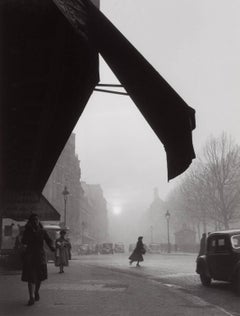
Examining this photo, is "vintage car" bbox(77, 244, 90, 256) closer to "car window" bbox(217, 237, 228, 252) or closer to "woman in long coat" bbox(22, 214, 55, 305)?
"car window" bbox(217, 237, 228, 252)

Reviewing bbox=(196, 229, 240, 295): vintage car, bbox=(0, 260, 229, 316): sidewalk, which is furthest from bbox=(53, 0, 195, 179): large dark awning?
bbox=(196, 229, 240, 295): vintage car

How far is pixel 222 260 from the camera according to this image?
12445mm

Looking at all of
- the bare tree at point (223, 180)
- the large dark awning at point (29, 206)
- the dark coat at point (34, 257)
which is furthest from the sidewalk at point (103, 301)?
the bare tree at point (223, 180)

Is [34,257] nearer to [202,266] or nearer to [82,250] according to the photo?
[202,266]

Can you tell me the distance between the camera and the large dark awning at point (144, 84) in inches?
145

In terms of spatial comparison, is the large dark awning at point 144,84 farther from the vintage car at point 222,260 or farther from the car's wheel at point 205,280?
the car's wheel at point 205,280

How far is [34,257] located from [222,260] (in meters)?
5.65

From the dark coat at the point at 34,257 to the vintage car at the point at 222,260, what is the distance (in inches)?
201

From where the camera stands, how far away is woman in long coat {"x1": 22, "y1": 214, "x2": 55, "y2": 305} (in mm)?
9039

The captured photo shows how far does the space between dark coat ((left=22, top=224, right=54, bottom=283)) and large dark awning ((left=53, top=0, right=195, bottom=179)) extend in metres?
5.44

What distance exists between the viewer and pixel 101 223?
497 feet

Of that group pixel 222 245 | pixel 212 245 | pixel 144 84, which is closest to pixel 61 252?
pixel 212 245

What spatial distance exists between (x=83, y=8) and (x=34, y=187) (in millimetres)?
12981

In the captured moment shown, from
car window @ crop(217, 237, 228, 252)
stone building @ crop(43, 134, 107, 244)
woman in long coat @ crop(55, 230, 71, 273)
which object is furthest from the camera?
→ stone building @ crop(43, 134, 107, 244)
